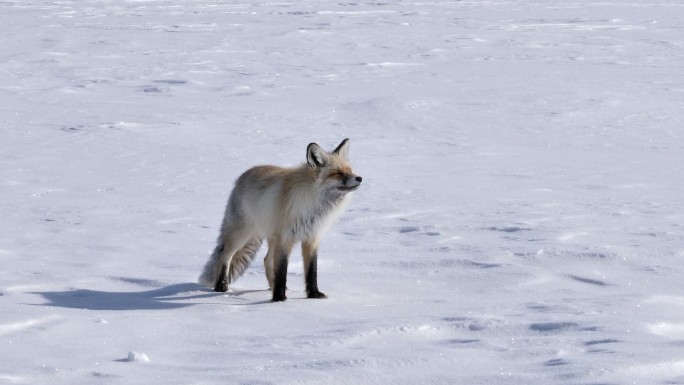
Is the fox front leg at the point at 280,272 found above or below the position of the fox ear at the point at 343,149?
below

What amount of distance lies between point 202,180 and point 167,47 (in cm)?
1198

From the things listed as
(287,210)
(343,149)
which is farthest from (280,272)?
(343,149)

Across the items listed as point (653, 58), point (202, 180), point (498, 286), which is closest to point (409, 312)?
point (498, 286)

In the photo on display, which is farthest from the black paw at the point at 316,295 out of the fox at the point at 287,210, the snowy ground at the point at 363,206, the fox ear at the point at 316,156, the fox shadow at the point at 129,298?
the fox ear at the point at 316,156

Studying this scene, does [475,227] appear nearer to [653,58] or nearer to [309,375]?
[309,375]

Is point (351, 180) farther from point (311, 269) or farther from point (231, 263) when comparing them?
point (231, 263)

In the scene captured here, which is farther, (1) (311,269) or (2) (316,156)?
(1) (311,269)

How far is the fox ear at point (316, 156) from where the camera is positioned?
568 centimetres

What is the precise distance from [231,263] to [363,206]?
2.93 meters

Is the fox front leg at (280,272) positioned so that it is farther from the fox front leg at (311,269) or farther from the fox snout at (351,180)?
the fox snout at (351,180)

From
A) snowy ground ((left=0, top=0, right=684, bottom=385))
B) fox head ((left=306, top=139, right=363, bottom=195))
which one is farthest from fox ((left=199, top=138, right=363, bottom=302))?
snowy ground ((left=0, top=0, right=684, bottom=385))

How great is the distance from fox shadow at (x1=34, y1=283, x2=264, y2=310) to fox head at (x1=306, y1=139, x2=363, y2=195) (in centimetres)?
108

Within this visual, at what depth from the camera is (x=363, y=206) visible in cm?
920

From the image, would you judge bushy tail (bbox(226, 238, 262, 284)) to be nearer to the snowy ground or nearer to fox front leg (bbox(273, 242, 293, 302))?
the snowy ground
